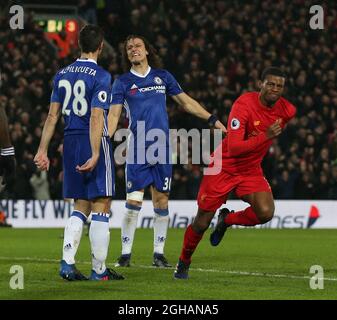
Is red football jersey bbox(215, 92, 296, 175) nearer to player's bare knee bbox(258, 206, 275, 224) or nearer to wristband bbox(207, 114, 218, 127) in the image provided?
wristband bbox(207, 114, 218, 127)

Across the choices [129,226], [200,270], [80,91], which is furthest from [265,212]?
[80,91]

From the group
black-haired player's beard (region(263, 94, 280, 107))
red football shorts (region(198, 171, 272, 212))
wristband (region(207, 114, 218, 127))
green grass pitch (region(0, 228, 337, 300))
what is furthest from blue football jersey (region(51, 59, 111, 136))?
black-haired player's beard (region(263, 94, 280, 107))

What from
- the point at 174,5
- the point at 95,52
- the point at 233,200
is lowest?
the point at 233,200

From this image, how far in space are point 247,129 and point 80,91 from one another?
1782 millimetres

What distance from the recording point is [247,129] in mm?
9773

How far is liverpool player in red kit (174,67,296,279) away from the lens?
376 inches

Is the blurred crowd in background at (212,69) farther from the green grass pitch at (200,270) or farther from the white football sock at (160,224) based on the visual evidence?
the white football sock at (160,224)

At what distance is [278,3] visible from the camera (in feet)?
90.6

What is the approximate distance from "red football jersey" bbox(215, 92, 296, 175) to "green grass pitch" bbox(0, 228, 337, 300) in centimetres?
112

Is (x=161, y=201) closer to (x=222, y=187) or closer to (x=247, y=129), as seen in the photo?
(x=222, y=187)

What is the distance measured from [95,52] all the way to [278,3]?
19156mm
